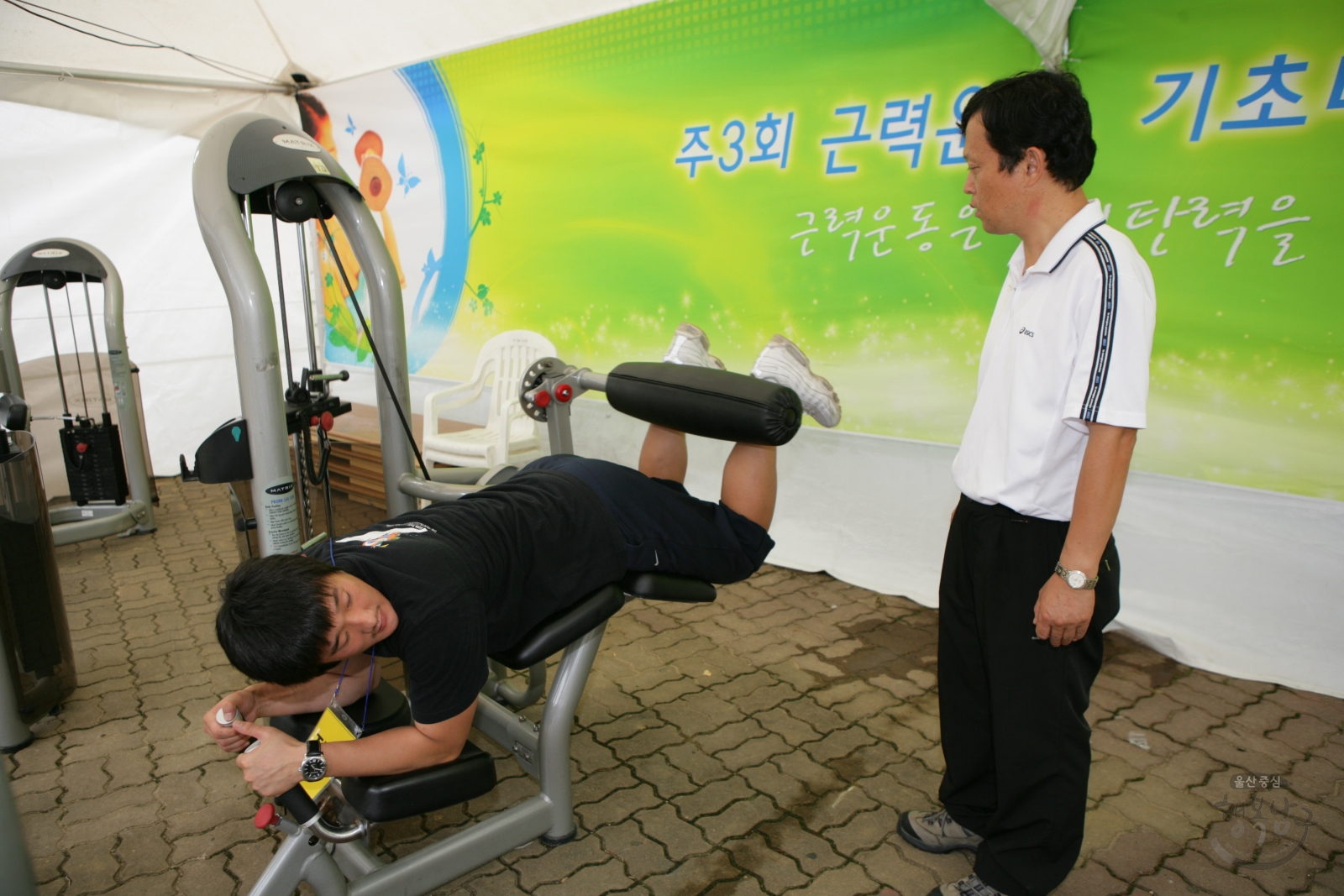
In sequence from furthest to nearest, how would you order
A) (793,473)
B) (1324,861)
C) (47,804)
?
(793,473), (47,804), (1324,861)

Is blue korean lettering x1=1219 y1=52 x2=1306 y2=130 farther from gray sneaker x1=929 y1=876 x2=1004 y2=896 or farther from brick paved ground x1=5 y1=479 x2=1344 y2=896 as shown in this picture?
gray sneaker x1=929 y1=876 x2=1004 y2=896

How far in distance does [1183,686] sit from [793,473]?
1.52 metres

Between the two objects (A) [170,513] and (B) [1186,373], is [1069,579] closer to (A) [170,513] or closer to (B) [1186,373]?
(B) [1186,373]

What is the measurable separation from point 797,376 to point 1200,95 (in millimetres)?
1539

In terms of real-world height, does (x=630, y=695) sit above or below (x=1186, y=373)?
below

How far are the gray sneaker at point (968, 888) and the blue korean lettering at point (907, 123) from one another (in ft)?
7.33

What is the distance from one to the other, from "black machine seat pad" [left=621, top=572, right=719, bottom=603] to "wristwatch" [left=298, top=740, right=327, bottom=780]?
2.13ft

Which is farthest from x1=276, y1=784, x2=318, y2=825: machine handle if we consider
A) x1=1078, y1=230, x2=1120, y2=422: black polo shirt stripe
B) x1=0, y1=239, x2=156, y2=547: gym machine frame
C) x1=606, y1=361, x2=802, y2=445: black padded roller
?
x1=0, y1=239, x2=156, y2=547: gym machine frame

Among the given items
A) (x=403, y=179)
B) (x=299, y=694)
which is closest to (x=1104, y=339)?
(x=299, y=694)

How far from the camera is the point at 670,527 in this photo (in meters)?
1.76

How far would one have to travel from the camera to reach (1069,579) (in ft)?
4.32

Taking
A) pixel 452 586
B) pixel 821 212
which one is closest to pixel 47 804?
pixel 452 586

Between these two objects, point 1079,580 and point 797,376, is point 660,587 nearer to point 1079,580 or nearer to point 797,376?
point 797,376

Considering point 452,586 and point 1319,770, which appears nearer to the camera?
point 452,586
